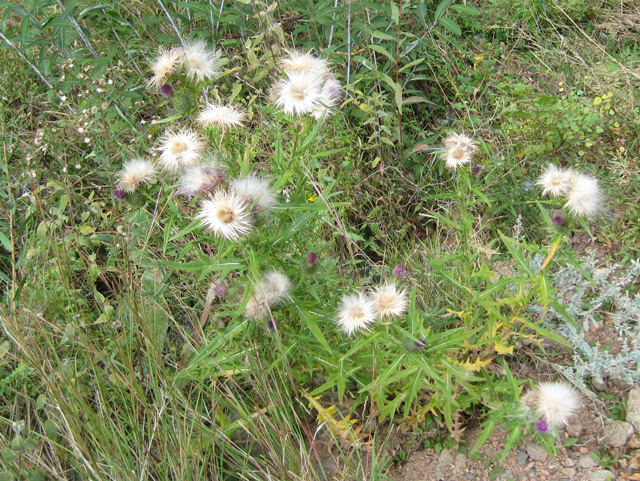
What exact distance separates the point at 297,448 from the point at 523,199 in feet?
5.98

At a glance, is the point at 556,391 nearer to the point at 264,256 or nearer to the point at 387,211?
the point at 264,256

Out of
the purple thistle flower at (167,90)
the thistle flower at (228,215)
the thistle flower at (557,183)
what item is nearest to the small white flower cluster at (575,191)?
the thistle flower at (557,183)

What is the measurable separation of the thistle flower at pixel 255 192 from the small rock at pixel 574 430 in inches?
57.0

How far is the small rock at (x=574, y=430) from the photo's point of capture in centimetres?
211

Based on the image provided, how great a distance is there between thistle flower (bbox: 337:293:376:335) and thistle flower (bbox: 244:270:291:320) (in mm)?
219

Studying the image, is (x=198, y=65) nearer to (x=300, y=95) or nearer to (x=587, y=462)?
(x=300, y=95)

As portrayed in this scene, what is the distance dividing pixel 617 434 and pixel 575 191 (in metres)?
0.96

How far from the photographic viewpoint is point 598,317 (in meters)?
2.51

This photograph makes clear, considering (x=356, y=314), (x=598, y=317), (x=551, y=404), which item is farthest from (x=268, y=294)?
(x=598, y=317)

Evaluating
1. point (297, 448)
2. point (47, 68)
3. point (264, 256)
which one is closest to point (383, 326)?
point (264, 256)

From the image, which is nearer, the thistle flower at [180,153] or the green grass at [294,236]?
the thistle flower at [180,153]

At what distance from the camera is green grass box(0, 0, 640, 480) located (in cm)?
199

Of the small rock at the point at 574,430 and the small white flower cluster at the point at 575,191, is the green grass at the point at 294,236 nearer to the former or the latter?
the small white flower cluster at the point at 575,191

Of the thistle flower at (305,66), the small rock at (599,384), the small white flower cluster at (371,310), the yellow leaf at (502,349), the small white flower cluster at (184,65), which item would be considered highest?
the thistle flower at (305,66)
